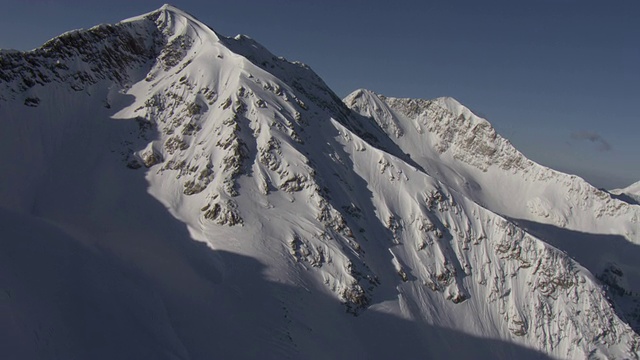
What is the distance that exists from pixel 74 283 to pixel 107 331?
171 inches

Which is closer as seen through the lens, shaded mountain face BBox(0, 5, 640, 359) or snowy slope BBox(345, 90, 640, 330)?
shaded mountain face BBox(0, 5, 640, 359)

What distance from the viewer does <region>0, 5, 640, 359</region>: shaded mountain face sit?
44938 millimetres

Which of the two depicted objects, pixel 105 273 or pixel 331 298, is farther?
pixel 331 298

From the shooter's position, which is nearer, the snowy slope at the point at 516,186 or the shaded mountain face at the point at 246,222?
the shaded mountain face at the point at 246,222

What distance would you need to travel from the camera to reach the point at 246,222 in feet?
178

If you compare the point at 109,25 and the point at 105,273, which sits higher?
the point at 109,25

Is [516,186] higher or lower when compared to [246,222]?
higher

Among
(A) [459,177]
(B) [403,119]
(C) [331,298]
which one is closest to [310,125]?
(C) [331,298]

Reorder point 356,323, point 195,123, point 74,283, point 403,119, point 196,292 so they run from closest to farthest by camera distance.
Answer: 1. point 74,283
2. point 196,292
3. point 356,323
4. point 195,123
5. point 403,119

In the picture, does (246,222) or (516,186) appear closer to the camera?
(246,222)

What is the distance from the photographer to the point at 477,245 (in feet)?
229

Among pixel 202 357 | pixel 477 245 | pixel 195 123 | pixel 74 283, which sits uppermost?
pixel 195 123

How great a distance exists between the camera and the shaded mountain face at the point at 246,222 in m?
44.9

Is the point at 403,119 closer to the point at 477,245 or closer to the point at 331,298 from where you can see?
the point at 477,245
